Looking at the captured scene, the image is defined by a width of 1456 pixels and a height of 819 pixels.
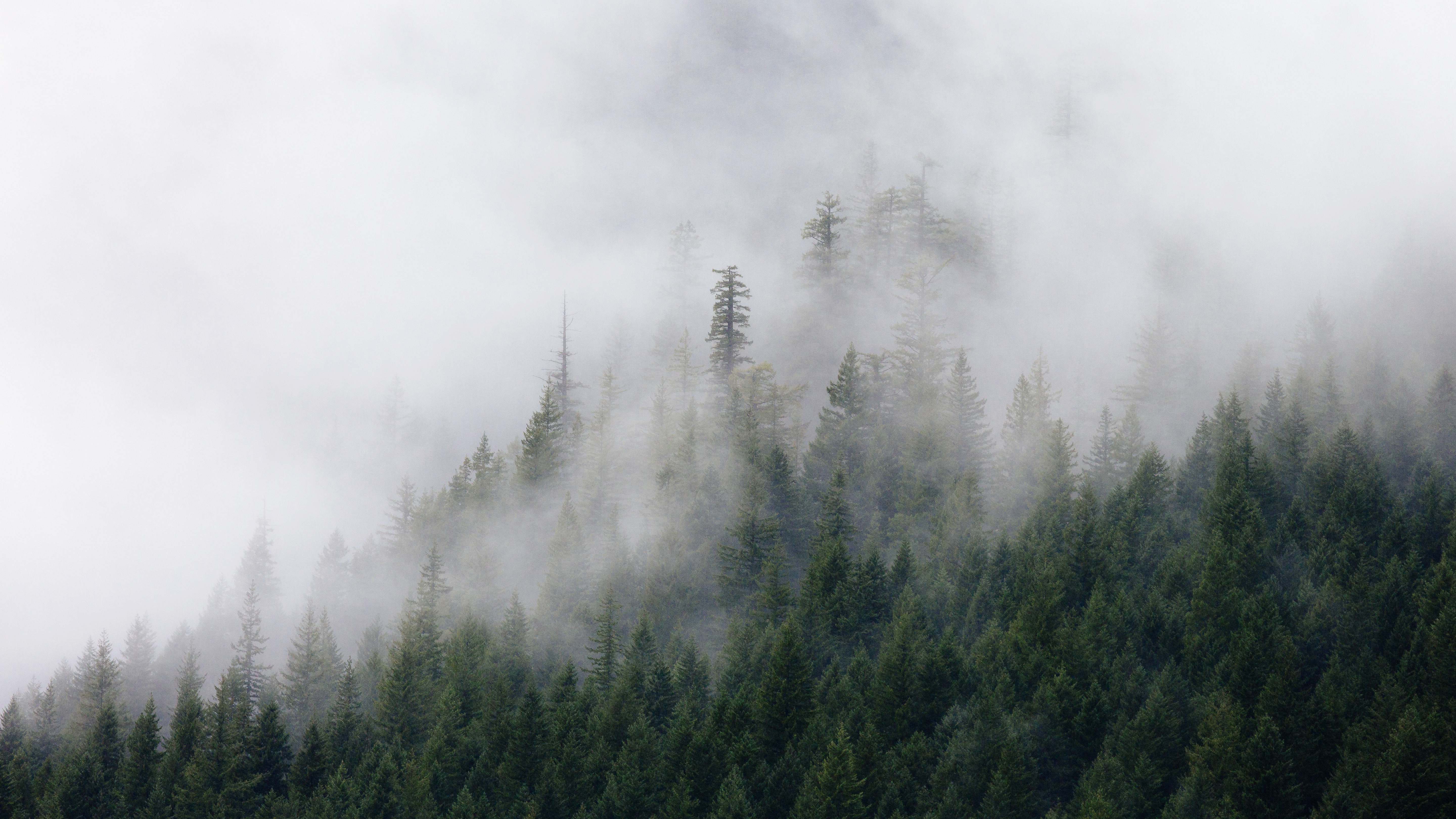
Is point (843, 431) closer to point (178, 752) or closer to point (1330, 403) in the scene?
point (1330, 403)

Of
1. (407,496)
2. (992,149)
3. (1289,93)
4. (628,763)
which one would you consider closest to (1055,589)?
(628,763)

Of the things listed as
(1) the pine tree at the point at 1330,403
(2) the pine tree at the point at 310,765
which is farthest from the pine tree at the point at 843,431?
(2) the pine tree at the point at 310,765

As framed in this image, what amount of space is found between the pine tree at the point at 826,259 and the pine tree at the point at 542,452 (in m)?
30.8

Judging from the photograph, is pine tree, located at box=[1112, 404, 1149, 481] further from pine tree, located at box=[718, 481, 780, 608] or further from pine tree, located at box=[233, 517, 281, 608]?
pine tree, located at box=[233, 517, 281, 608]

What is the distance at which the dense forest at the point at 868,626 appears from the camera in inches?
1455

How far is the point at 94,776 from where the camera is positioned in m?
56.7

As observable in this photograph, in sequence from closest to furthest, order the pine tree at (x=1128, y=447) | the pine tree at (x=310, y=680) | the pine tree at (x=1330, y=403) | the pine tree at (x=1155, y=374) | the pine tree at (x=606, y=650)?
1. the pine tree at (x=606, y=650)
2. the pine tree at (x=310, y=680)
3. the pine tree at (x=1330, y=403)
4. the pine tree at (x=1128, y=447)
5. the pine tree at (x=1155, y=374)

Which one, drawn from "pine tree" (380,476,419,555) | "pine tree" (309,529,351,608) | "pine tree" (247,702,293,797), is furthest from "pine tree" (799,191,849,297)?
"pine tree" (247,702,293,797)

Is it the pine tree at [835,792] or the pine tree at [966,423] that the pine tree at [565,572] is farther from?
the pine tree at [835,792]

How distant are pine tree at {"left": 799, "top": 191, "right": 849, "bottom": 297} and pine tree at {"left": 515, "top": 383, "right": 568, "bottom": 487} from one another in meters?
30.8

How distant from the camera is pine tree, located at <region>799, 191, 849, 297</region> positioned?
313ft

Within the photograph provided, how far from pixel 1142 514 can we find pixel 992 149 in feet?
412

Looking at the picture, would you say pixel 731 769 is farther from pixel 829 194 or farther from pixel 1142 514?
pixel 829 194

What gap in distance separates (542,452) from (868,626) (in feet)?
109
